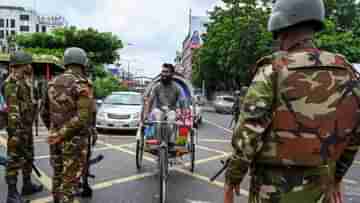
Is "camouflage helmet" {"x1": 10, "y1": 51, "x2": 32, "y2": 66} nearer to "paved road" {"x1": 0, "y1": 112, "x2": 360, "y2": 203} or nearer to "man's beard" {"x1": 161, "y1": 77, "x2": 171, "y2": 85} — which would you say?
"paved road" {"x1": 0, "y1": 112, "x2": 360, "y2": 203}

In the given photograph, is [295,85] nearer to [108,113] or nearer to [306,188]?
[306,188]

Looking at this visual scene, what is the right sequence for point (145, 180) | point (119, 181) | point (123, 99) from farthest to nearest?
point (123, 99) < point (145, 180) < point (119, 181)

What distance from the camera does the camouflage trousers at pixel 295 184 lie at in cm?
185

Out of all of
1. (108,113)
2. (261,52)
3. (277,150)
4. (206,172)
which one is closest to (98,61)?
(261,52)

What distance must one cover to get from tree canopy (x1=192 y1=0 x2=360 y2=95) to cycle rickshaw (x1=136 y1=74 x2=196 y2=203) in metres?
18.9

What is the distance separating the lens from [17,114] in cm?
425

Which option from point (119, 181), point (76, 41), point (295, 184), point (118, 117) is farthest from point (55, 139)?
point (76, 41)

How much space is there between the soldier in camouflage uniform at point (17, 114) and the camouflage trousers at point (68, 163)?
775 millimetres

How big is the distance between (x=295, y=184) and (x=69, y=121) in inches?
96.3

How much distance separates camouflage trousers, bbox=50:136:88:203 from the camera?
3.58m

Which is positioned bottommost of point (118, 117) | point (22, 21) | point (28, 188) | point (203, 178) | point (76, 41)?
point (203, 178)

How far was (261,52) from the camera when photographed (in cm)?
2764

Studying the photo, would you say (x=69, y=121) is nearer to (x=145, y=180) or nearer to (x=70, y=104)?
(x=70, y=104)

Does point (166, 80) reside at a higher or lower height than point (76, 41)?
lower
